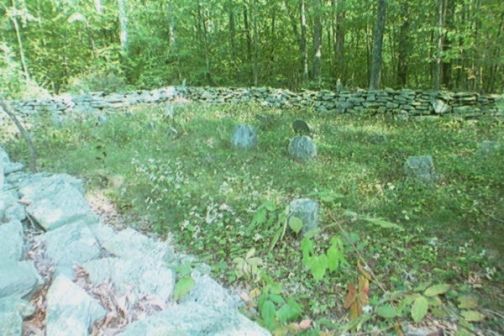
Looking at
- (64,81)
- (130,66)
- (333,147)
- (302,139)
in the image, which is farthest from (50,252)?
(64,81)

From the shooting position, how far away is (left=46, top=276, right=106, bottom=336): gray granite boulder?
187 cm

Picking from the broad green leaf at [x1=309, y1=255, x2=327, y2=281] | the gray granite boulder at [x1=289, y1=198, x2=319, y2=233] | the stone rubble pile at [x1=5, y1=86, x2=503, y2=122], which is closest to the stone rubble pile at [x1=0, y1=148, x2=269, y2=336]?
the broad green leaf at [x1=309, y1=255, x2=327, y2=281]

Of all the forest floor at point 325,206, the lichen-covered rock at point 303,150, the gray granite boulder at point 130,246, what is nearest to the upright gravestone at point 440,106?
the forest floor at point 325,206

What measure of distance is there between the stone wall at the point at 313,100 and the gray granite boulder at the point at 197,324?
22.9 feet

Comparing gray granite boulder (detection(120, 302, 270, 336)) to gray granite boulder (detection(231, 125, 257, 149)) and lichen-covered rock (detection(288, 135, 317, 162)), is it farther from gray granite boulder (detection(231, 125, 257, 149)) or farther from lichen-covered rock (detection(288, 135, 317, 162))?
gray granite boulder (detection(231, 125, 257, 149))

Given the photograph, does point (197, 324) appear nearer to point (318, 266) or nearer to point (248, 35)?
point (318, 266)

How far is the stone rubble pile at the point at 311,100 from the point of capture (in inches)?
289

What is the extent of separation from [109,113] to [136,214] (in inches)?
202

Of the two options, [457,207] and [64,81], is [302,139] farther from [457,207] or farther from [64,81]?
[64,81]

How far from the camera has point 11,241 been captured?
2.61 m

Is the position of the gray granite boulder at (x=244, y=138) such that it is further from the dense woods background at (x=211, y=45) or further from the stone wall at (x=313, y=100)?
the dense woods background at (x=211, y=45)

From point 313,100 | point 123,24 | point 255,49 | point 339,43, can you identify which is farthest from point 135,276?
point 123,24

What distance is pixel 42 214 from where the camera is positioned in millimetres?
3123

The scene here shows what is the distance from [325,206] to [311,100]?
5286mm
